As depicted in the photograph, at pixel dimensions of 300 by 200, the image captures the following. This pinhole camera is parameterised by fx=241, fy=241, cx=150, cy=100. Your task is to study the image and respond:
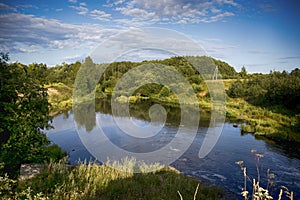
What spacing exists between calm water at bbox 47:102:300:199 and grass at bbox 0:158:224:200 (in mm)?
3346

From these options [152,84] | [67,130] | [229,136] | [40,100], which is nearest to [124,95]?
[152,84]

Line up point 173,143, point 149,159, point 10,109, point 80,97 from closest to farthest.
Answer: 1. point 10,109
2. point 149,159
3. point 173,143
4. point 80,97

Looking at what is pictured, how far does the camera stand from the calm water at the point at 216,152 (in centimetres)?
1209

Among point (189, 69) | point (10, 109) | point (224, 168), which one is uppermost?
point (189, 69)

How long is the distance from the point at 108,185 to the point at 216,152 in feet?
34.3

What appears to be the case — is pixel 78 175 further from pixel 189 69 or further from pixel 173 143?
pixel 189 69

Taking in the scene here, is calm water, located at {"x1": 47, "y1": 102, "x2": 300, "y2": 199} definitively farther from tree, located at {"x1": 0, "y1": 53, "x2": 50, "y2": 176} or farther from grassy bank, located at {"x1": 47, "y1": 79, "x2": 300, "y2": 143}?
tree, located at {"x1": 0, "y1": 53, "x2": 50, "y2": 176}

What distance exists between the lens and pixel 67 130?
71.2ft

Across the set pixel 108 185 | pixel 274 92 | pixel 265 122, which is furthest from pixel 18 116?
pixel 274 92

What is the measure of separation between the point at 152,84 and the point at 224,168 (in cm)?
3727

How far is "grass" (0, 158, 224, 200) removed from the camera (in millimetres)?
6364

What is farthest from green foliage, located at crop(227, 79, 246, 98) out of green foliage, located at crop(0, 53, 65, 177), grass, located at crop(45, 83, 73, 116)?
green foliage, located at crop(0, 53, 65, 177)

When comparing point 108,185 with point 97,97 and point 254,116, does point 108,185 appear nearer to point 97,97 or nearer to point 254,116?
point 254,116

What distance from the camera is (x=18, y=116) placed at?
750 centimetres
